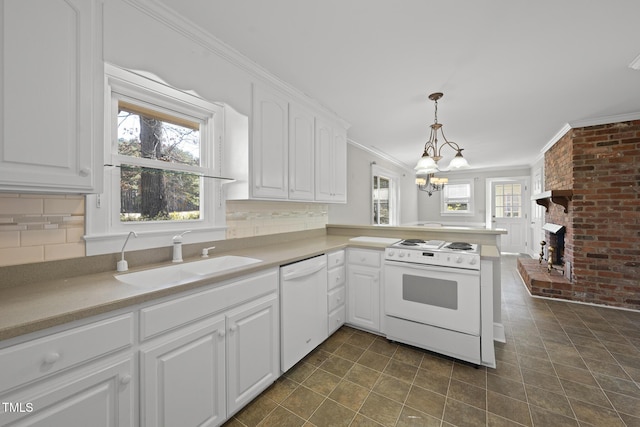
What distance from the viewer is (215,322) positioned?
4.45ft

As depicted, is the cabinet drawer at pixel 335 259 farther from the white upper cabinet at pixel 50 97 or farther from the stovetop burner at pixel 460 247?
the white upper cabinet at pixel 50 97


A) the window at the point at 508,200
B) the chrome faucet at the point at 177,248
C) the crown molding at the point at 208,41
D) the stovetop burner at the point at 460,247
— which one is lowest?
the stovetop burner at the point at 460,247

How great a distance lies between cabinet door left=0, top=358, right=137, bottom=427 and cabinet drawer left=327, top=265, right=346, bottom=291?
1553 mm

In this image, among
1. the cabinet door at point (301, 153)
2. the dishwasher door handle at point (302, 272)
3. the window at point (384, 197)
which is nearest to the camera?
the dishwasher door handle at point (302, 272)

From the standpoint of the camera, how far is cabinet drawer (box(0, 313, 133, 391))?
2.56 feet

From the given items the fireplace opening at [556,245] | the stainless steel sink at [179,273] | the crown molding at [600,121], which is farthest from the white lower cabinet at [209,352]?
the fireplace opening at [556,245]

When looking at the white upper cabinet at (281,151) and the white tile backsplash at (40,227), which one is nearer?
the white tile backsplash at (40,227)

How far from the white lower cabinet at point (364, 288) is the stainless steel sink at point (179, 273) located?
1107 millimetres

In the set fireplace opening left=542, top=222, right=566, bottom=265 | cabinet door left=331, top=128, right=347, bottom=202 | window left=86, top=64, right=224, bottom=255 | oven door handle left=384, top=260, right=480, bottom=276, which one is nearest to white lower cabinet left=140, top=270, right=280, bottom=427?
window left=86, top=64, right=224, bottom=255

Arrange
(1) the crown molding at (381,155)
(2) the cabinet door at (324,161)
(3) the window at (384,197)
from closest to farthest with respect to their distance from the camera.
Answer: (2) the cabinet door at (324,161) → (1) the crown molding at (381,155) → (3) the window at (384,197)

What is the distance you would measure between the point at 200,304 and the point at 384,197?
15.8 feet

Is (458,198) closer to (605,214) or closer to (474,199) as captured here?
(474,199)

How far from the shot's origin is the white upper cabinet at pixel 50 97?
0.98 meters

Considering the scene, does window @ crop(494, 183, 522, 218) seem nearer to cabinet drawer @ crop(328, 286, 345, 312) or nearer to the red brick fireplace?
the red brick fireplace
